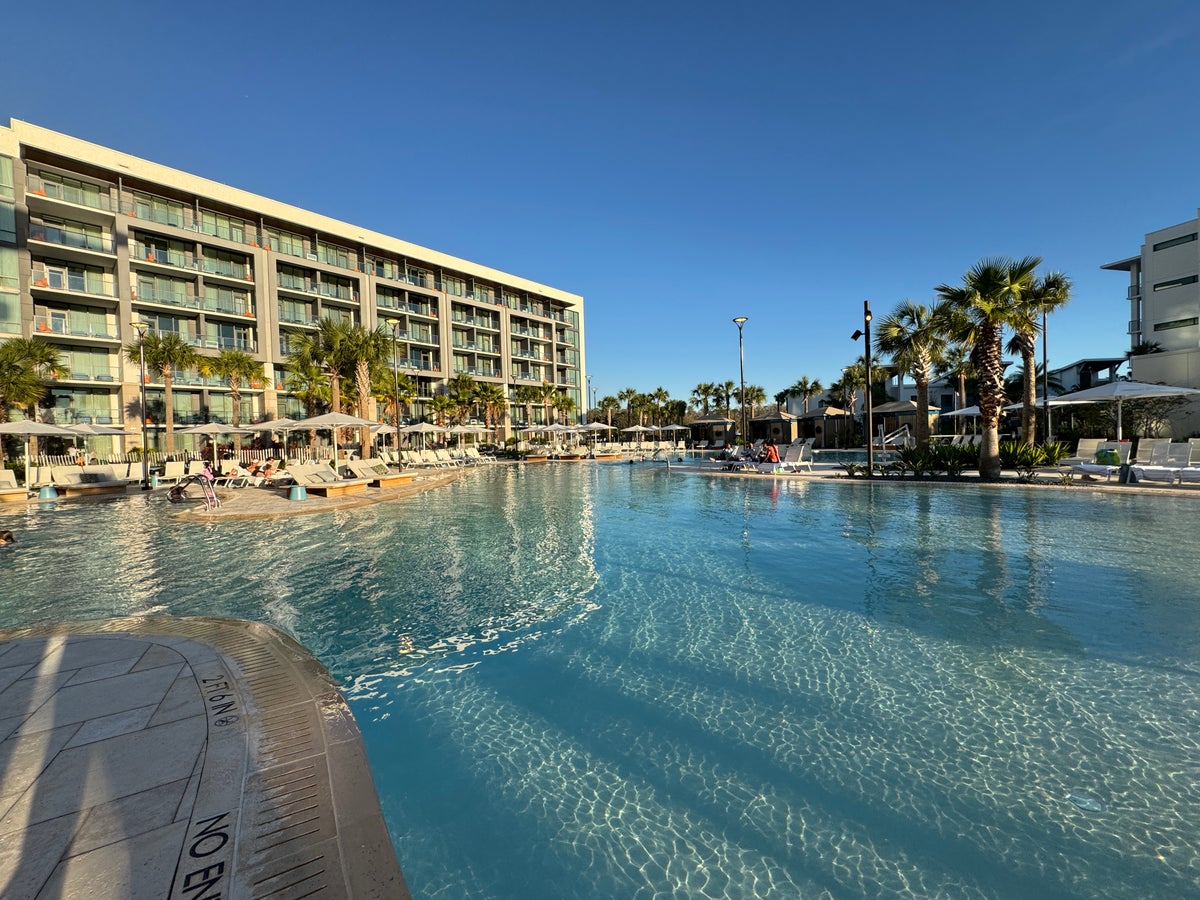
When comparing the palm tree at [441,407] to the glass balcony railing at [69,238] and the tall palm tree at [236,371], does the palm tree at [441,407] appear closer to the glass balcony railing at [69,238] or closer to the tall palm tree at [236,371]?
the tall palm tree at [236,371]

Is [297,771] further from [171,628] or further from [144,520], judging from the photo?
[144,520]

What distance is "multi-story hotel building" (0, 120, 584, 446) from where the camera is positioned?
26.6 metres

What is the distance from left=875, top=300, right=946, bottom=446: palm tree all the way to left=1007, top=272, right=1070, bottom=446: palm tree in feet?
10.1

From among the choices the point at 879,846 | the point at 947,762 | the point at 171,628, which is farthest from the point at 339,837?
the point at 171,628

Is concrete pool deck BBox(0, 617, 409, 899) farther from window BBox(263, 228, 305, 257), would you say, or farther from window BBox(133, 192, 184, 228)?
window BBox(263, 228, 305, 257)

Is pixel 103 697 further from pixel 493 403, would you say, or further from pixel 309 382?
pixel 493 403

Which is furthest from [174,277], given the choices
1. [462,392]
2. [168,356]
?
[462,392]

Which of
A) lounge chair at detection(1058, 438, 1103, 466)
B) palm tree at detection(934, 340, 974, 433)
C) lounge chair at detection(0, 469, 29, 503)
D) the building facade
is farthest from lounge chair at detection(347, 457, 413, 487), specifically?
the building facade

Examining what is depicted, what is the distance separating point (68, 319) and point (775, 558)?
37.0 metres

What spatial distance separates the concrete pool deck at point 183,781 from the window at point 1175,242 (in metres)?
51.6

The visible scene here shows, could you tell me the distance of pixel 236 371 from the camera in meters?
29.9

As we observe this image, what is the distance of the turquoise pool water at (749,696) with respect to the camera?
2588 millimetres

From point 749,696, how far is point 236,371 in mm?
34160

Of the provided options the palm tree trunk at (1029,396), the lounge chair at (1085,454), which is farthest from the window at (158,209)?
the lounge chair at (1085,454)
